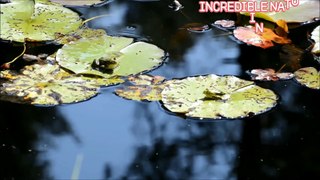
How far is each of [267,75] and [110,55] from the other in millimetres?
510

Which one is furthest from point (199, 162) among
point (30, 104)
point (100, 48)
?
point (100, 48)

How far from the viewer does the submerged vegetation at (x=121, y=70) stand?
60.2 inches

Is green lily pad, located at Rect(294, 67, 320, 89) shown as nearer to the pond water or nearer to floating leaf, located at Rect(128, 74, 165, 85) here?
the pond water

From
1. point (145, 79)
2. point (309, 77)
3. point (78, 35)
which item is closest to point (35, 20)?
point (78, 35)

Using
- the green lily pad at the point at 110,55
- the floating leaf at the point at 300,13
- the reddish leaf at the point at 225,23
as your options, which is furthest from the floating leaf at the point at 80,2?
the floating leaf at the point at 300,13

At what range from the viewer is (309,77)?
170 centimetres

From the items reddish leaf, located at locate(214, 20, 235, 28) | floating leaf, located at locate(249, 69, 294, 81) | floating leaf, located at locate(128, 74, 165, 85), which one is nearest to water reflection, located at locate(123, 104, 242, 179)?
floating leaf, located at locate(128, 74, 165, 85)

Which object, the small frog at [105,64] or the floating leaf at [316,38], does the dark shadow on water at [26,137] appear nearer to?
the small frog at [105,64]

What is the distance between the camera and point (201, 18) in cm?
211

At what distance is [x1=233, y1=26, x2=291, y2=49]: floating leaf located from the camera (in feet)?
6.28

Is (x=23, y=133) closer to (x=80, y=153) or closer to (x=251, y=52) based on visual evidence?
(x=80, y=153)

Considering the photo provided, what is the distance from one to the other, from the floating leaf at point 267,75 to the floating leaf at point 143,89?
30cm

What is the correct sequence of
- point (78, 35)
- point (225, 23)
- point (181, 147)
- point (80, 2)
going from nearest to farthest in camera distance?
1. point (181, 147)
2. point (78, 35)
3. point (225, 23)
4. point (80, 2)

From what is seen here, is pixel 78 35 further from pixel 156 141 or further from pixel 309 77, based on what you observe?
pixel 309 77
